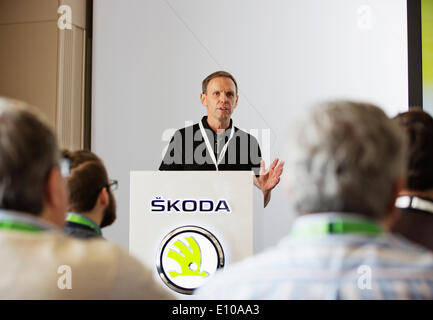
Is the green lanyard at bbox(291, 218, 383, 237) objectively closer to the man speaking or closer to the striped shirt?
the striped shirt

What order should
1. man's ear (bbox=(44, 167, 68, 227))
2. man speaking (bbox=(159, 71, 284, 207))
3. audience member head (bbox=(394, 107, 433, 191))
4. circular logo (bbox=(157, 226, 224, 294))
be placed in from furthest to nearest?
man speaking (bbox=(159, 71, 284, 207)), circular logo (bbox=(157, 226, 224, 294)), audience member head (bbox=(394, 107, 433, 191)), man's ear (bbox=(44, 167, 68, 227))

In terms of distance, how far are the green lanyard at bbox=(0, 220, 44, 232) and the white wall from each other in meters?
3.43

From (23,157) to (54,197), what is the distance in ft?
0.33

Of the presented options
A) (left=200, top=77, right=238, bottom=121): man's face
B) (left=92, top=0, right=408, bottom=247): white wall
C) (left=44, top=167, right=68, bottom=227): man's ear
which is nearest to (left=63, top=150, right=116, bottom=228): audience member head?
(left=44, top=167, right=68, bottom=227): man's ear

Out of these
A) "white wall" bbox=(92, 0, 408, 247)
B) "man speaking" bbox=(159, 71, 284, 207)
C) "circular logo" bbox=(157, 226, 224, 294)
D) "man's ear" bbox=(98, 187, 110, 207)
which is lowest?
"circular logo" bbox=(157, 226, 224, 294)

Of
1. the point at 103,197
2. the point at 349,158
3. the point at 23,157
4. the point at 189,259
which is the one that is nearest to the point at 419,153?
the point at 349,158

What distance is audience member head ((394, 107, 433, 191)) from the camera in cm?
154

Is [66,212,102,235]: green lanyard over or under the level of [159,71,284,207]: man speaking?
under

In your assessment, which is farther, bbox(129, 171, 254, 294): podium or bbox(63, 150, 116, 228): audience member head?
bbox(129, 171, 254, 294): podium

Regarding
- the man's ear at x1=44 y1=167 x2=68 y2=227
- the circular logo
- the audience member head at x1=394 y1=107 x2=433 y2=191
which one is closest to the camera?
the man's ear at x1=44 y1=167 x2=68 y2=227

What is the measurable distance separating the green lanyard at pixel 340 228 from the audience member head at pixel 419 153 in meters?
0.62

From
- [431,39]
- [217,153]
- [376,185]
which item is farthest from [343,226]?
[431,39]

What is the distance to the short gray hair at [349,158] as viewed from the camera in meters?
0.98

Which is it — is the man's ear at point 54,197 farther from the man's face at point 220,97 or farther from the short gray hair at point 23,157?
the man's face at point 220,97
